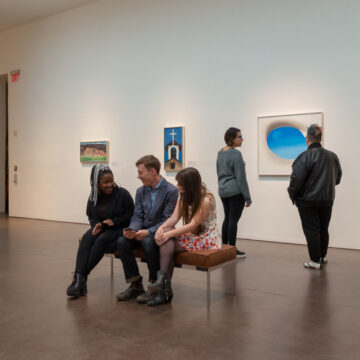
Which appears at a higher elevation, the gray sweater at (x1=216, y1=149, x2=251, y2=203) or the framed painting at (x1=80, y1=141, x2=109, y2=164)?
the framed painting at (x1=80, y1=141, x2=109, y2=164)

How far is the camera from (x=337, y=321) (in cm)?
360

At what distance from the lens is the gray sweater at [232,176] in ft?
19.8

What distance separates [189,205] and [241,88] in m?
4.50

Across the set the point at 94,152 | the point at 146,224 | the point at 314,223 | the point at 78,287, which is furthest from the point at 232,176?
the point at 94,152

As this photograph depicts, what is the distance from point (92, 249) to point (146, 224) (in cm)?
60

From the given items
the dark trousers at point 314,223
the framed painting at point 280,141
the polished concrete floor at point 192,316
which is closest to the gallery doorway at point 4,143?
the polished concrete floor at point 192,316

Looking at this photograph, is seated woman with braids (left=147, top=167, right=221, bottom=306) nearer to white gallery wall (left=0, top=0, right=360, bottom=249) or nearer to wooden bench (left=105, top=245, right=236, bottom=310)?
wooden bench (left=105, top=245, right=236, bottom=310)

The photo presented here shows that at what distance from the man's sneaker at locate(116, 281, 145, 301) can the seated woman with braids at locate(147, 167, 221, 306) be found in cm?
31

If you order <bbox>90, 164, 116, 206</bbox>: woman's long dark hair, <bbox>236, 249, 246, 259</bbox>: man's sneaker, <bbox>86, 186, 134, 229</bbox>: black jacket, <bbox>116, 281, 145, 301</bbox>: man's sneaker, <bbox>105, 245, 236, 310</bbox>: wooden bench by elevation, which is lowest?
<bbox>236, 249, 246, 259</bbox>: man's sneaker

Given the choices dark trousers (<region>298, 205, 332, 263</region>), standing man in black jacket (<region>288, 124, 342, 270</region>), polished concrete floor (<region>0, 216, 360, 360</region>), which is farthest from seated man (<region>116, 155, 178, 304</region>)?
dark trousers (<region>298, 205, 332, 263</region>)

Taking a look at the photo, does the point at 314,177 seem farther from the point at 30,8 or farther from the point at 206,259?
the point at 30,8

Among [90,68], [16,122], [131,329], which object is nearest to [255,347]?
[131,329]

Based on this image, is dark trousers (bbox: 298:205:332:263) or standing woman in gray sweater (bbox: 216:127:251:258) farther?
standing woman in gray sweater (bbox: 216:127:251:258)

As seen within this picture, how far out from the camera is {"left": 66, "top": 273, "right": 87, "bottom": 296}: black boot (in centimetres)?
426
